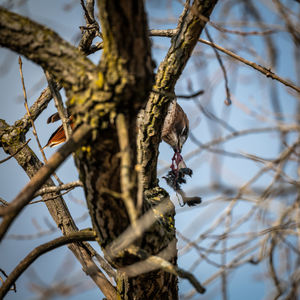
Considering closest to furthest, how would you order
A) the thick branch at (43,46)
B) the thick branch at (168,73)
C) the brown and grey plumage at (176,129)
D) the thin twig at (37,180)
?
the thin twig at (37,180)
the thick branch at (43,46)
the thick branch at (168,73)
the brown and grey plumage at (176,129)

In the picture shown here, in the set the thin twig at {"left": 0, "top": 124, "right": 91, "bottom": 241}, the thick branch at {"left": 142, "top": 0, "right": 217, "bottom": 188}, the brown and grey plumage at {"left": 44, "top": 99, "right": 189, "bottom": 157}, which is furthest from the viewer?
the brown and grey plumage at {"left": 44, "top": 99, "right": 189, "bottom": 157}

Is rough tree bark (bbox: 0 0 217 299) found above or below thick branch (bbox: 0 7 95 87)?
below

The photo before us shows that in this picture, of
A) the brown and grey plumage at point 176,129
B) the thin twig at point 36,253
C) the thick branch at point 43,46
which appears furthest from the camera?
the brown and grey plumage at point 176,129

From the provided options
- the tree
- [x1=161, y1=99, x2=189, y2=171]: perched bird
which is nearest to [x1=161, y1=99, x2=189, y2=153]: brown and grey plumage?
[x1=161, y1=99, x2=189, y2=171]: perched bird

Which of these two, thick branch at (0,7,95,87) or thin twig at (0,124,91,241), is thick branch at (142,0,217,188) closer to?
thick branch at (0,7,95,87)

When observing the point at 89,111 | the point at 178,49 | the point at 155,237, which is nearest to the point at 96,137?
→ the point at 89,111

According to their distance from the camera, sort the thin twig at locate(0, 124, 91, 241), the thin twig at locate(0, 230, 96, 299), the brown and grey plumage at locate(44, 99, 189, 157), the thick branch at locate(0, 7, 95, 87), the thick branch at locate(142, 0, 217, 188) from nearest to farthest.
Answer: the thin twig at locate(0, 124, 91, 241), the thick branch at locate(0, 7, 95, 87), the thin twig at locate(0, 230, 96, 299), the thick branch at locate(142, 0, 217, 188), the brown and grey plumage at locate(44, 99, 189, 157)

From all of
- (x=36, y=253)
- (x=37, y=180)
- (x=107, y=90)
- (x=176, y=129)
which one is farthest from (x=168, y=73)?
(x=176, y=129)

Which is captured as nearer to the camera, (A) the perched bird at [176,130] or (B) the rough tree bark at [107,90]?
(B) the rough tree bark at [107,90]

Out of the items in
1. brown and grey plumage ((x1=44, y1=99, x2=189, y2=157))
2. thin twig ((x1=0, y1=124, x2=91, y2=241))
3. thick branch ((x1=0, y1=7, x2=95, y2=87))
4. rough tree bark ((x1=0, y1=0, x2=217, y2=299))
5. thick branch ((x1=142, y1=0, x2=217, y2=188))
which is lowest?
thin twig ((x1=0, y1=124, x2=91, y2=241))

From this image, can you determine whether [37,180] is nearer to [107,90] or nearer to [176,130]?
[107,90]

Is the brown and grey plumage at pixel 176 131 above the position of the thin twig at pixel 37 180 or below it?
above

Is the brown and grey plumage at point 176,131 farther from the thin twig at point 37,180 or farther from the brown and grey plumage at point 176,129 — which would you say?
the thin twig at point 37,180

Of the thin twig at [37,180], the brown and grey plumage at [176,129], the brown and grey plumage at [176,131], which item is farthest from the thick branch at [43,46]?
the brown and grey plumage at [176,131]
